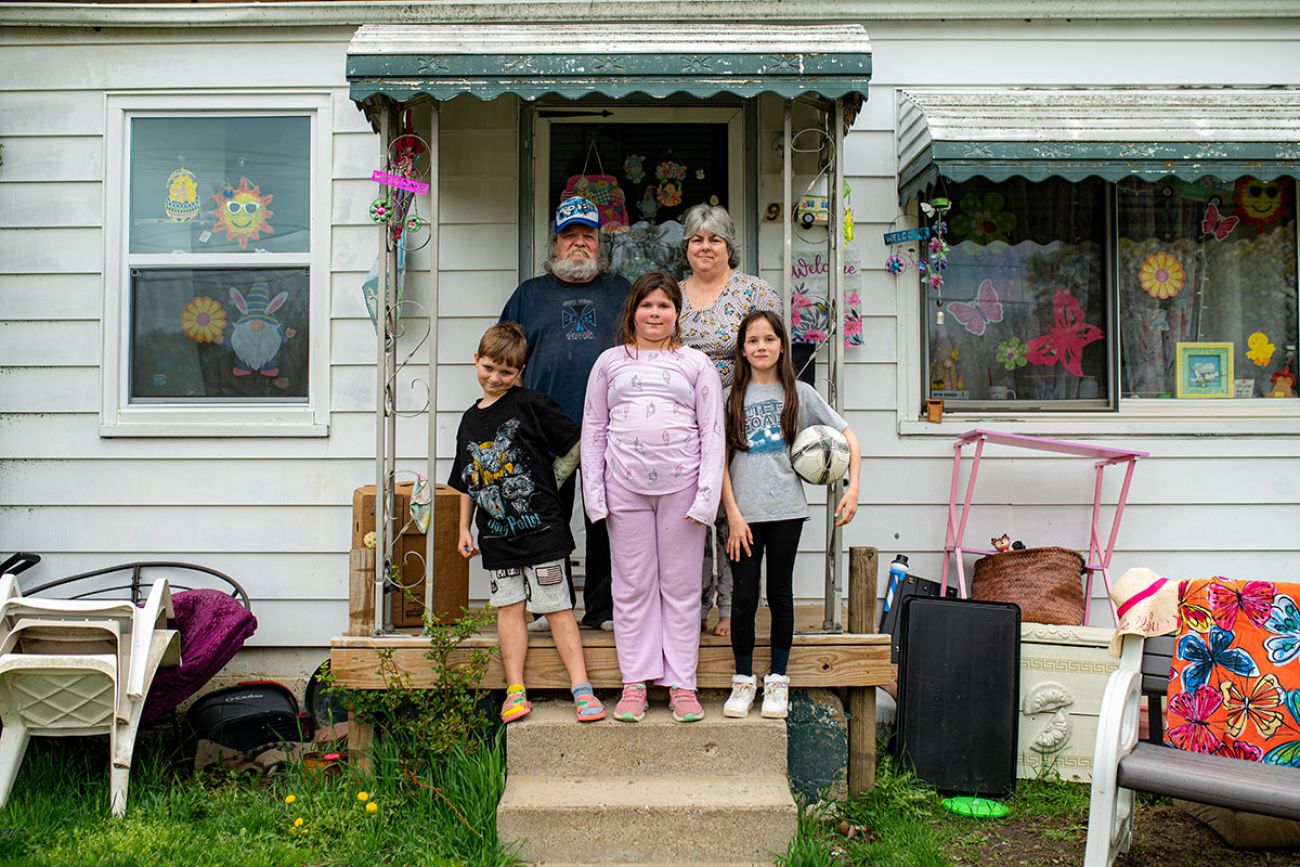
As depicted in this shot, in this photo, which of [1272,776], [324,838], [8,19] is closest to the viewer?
[1272,776]

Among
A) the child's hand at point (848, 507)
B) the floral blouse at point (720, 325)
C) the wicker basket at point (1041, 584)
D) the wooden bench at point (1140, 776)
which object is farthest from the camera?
the wicker basket at point (1041, 584)

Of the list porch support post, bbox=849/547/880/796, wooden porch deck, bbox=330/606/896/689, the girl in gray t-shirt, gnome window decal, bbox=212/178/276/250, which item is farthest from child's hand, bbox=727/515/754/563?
gnome window decal, bbox=212/178/276/250

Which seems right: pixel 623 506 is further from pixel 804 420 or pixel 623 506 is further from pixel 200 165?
pixel 200 165

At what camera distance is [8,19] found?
5.07m

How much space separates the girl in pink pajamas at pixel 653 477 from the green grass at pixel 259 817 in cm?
66

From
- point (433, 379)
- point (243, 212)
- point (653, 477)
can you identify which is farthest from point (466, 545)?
point (243, 212)

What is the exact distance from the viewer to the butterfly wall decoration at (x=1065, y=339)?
5156 millimetres

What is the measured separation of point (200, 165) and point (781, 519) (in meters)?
3.58

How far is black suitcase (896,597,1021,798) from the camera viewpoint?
13.4 ft

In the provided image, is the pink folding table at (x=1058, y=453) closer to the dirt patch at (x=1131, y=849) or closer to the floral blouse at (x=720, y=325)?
the dirt patch at (x=1131, y=849)

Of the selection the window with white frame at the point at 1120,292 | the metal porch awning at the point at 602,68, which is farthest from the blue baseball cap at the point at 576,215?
the window with white frame at the point at 1120,292

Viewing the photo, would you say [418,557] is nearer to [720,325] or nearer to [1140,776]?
[720,325]

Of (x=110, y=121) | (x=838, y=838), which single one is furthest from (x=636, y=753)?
(x=110, y=121)

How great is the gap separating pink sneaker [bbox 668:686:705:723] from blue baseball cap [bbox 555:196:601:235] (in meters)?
2.00
